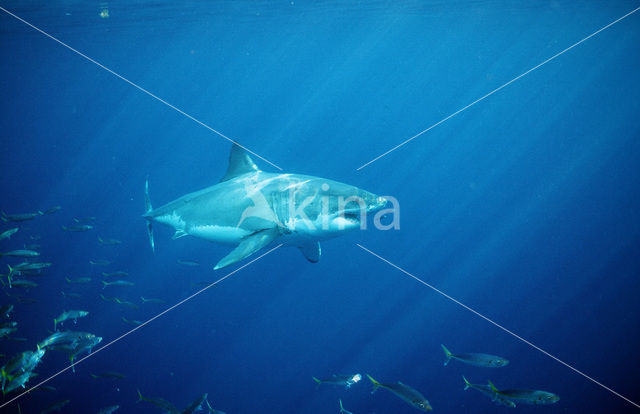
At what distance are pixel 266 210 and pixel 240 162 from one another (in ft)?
7.87

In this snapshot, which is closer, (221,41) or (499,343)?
(499,343)

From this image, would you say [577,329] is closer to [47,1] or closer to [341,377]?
[341,377]

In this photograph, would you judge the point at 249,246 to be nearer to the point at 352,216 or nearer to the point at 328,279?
the point at 352,216

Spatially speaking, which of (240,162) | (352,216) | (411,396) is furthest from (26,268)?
(411,396)

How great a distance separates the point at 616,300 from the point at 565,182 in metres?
99.0

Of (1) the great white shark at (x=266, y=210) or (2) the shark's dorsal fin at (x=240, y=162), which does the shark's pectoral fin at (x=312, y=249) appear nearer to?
(1) the great white shark at (x=266, y=210)

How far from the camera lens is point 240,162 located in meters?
7.32

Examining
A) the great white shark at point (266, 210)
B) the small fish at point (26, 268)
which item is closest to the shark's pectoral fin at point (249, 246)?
the great white shark at point (266, 210)

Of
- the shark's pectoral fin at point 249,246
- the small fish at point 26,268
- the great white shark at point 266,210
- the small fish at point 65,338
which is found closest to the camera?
the shark's pectoral fin at point 249,246

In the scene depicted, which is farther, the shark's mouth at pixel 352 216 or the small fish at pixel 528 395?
the small fish at pixel 528 395

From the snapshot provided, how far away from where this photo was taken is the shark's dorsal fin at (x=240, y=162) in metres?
7.28

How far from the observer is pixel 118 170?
75.9m

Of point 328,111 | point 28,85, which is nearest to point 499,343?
point 28,85

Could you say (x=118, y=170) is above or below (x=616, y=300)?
above
